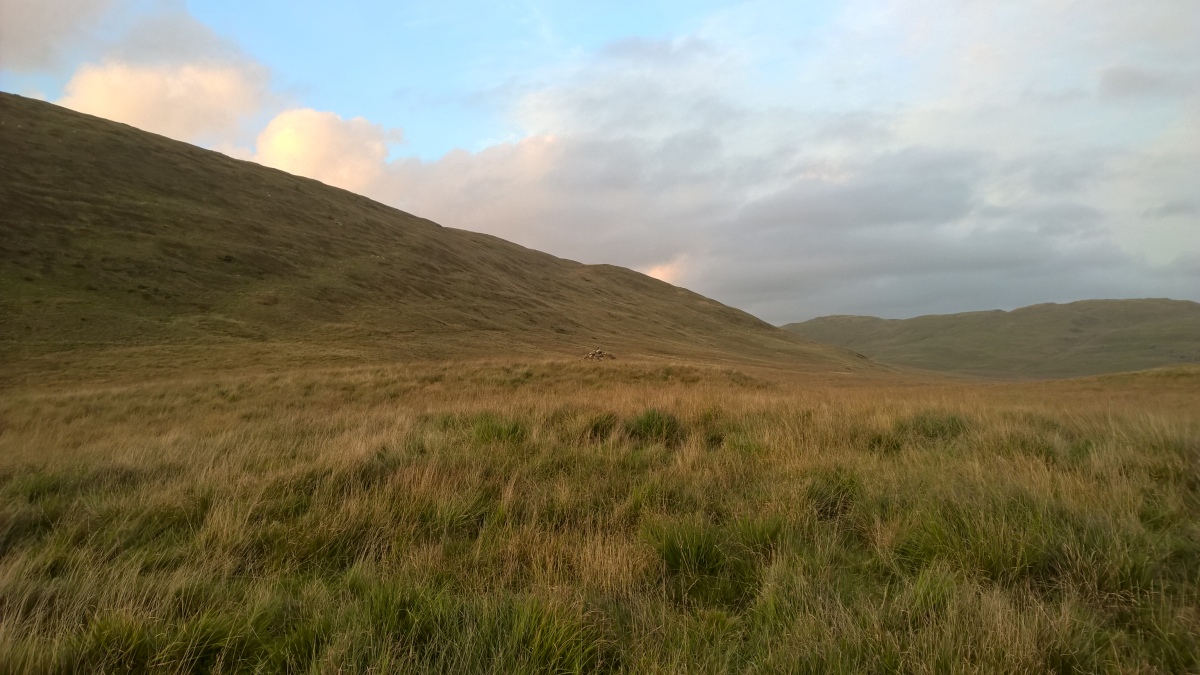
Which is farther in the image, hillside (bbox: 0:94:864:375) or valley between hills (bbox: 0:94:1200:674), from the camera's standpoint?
hillside (bbox: 0:94:864:375)

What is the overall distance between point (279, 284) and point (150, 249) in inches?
337

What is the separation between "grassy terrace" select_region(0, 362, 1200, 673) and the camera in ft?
7.73

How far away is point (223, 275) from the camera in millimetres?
42750

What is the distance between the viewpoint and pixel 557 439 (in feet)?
21.0

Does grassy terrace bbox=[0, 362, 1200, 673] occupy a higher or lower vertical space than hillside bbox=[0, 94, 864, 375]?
Answer: lower

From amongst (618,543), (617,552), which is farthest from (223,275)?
(617,552)

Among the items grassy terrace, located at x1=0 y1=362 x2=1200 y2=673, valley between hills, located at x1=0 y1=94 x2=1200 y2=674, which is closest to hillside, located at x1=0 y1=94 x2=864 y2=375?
valley between hills, located at x1=0 y1=94 x2=1200 y2=674

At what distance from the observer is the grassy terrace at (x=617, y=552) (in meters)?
2.36

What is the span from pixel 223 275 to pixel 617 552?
49.0 metres

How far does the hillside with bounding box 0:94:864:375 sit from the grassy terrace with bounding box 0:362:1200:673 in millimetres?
27110

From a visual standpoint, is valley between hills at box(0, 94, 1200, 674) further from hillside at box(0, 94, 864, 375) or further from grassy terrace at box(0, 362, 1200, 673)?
hillside at box(0, 94, 864, 375)

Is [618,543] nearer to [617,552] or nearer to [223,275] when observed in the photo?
[617,552]

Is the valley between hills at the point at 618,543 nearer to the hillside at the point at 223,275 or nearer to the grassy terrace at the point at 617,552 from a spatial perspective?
the grassy terrace at the point at 617,552

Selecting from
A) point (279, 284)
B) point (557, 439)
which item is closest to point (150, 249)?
point (279, 284)
